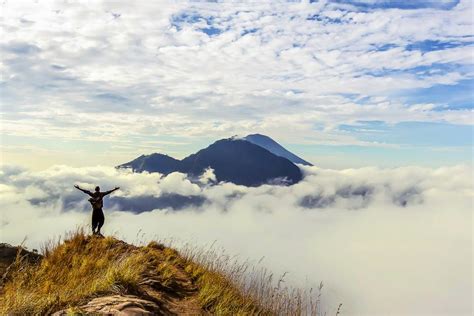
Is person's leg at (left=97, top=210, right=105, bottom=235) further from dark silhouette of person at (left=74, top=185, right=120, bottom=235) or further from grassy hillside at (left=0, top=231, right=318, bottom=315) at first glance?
grassy hillside at (left=0, top=231, right=318, bottom=315)

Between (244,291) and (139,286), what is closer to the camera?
(139,286)

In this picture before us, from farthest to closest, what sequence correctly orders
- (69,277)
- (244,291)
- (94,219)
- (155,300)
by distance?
(94,219)
(244,291)
(69,277)
(155,300)

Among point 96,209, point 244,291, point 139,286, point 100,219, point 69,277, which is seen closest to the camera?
point 139,286

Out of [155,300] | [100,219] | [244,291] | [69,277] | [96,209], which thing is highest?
[96,209]

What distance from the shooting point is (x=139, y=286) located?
10.2 metres

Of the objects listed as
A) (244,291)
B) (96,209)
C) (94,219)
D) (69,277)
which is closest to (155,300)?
(69,277)

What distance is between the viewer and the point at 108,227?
2016 centimetres

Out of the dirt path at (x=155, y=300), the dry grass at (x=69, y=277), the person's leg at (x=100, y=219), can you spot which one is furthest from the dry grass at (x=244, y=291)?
the person's leg at (x=100, y=219)

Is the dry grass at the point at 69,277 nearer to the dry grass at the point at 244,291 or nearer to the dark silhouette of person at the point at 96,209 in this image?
the dark silhouette of person at the point at 96,209

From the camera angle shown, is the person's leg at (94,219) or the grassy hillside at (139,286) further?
the person's leg at (94,219)

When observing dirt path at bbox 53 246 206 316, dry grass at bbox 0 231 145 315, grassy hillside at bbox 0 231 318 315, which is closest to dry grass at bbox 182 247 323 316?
grassy hillside at bbox 0 231 318 315

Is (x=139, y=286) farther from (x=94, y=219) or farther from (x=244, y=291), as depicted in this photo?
(x=94, y=219)

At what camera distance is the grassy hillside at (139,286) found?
7.83 m

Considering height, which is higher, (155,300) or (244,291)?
(155,300)
